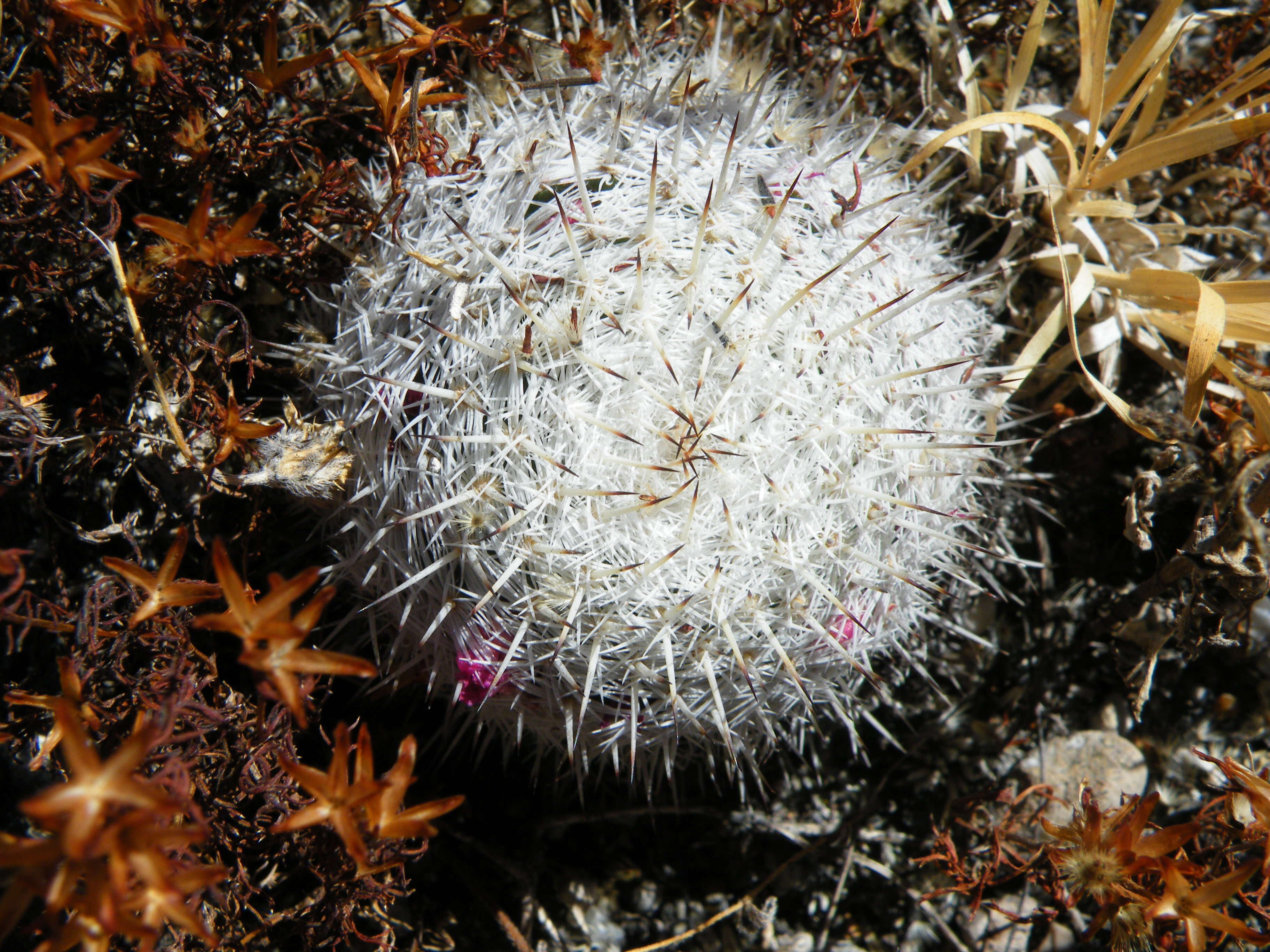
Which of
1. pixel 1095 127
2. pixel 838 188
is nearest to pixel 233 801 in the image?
pixel 838 188

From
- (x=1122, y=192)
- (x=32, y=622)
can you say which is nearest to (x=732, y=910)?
(x=32, y=622)

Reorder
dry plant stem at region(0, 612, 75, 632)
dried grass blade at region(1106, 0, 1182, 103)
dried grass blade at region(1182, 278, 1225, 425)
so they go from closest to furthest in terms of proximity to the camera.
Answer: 1. dry plant stem at region(0, 612, 75, 632)
2. dried grass blade at region(1182, 278, 1225, 425)
3. dried grass blade at region(1106, 0, 1182, 103)

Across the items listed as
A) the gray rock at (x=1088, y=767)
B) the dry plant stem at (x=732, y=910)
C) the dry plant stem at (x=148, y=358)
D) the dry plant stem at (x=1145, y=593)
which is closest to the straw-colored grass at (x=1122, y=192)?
the dry plant stem at (x=1145, y=593)

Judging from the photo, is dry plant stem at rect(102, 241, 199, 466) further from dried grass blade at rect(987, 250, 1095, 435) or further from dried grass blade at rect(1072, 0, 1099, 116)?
dried grass blade at rect(1072, 0, 1099, 116)

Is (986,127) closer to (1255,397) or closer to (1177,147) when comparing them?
(1177,147)

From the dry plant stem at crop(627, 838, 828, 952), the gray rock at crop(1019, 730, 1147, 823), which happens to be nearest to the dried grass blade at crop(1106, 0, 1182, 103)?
the gray rock at crop(1019, 730, 1147, 823)

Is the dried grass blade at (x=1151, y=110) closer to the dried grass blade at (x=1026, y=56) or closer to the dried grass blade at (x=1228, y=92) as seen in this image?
the dried grass blade at (x=1228, y=92)
